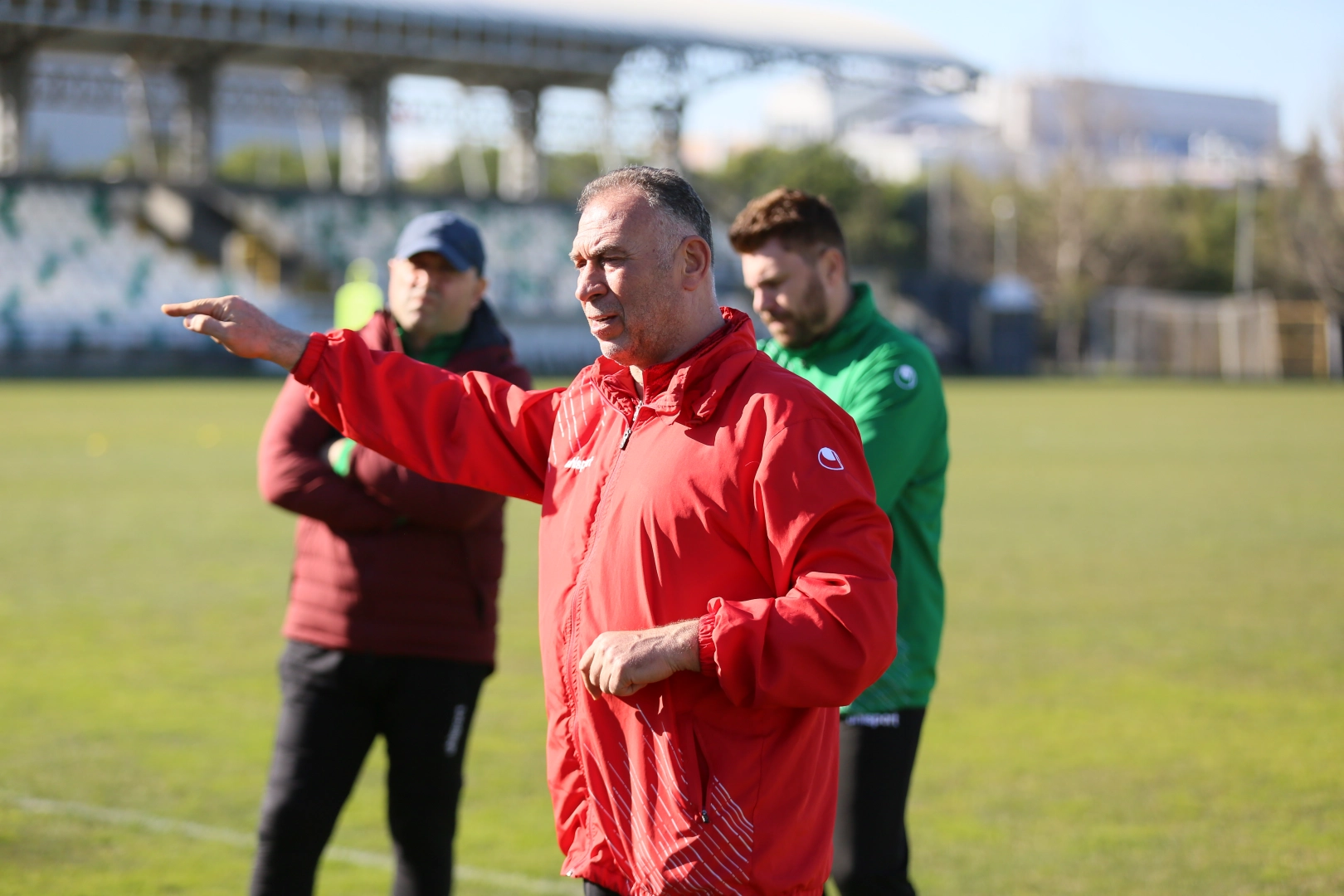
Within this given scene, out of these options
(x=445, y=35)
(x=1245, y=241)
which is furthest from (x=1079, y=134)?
(x=445, y=35)

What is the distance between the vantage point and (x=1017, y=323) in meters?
54.8

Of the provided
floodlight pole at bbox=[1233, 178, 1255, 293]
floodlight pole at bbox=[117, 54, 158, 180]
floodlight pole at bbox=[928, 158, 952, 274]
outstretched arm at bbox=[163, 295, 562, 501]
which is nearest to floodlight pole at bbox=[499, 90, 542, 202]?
floodlight pole at bbox=[117, 54, 158, 180]

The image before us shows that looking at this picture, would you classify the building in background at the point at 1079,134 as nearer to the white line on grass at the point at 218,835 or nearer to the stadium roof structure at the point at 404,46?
the stadium roof structure at the point at 404,46

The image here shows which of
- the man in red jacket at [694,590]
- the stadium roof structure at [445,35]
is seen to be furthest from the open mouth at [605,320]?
the stadium roof structure at [445,35]

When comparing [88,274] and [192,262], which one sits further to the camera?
[192,262]

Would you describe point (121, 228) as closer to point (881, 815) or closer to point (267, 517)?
point (267, 517)

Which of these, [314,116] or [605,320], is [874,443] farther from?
[314,116]

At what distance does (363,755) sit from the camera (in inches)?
162

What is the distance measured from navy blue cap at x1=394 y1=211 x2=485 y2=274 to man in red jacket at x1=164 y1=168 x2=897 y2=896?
4.80 ft

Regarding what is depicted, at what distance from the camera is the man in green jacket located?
3.84 meters

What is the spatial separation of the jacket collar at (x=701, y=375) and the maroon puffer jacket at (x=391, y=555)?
1452mm

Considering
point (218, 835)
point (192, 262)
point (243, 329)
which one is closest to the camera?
point (243, 329)

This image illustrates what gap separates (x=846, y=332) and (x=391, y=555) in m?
1.45

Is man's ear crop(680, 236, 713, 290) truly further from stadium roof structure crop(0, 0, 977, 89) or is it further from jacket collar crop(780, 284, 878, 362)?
stadium roof structure crop(0, 0, 977, 89)
